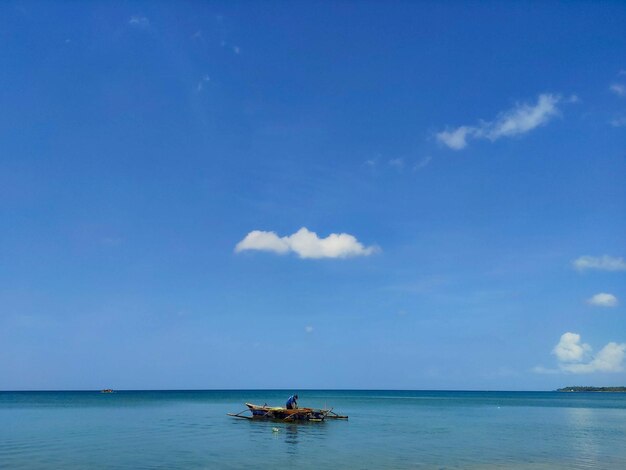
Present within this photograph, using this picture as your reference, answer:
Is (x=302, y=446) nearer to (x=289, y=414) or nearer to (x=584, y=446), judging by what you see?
(x=289, y=414)

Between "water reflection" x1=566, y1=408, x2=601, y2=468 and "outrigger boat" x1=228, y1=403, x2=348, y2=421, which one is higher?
"outrigger boat" x1=228, y1=403, x2=348, y2=421

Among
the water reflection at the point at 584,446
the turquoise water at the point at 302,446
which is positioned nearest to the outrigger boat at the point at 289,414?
the turquoise water at the point at 302,446

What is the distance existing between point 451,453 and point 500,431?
15.6 m

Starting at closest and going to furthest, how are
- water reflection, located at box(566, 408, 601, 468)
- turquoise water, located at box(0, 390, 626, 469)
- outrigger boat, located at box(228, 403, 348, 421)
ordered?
1. turquoise water, located at box(0, 390, 626, 469)
2. water reflection, located at box(566, 408, 601, 468)
3. outrigger boat, located at box(228, 403, 348, 421)

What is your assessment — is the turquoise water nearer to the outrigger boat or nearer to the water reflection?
the water reflection

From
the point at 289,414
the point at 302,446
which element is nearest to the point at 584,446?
the point at 302,446

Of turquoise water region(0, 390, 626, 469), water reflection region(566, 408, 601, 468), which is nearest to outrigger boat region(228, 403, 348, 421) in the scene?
turquoise water region(0, 390, 626, 469)

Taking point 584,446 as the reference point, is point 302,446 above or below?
above

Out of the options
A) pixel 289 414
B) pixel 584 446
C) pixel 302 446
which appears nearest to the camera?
pixel 302 446

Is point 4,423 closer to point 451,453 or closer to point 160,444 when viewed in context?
point 160,444

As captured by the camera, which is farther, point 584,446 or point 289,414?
point 289,414

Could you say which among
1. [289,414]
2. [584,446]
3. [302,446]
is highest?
[289,414]

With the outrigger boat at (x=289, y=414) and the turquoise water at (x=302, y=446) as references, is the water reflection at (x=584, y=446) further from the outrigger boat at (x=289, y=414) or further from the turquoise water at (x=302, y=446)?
the outrigger boat at (x=289, y=414)

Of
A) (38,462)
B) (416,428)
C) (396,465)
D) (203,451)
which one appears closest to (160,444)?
(203,451)
